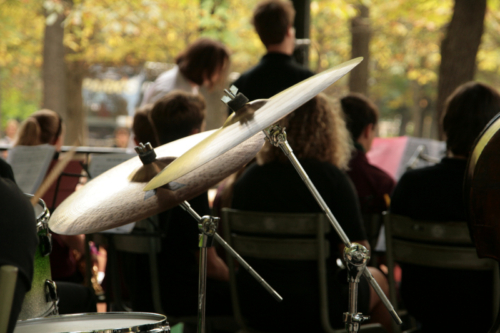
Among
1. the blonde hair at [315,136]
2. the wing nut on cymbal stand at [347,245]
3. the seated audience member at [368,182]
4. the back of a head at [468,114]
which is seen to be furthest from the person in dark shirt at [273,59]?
the wing nut on cymbal stand at [347,245]

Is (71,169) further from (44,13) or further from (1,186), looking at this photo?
(44,13)

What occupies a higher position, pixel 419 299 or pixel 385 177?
pixel 385 177

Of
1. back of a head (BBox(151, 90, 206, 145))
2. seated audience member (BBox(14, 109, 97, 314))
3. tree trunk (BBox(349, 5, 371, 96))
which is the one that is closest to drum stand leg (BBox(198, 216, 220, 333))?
seated audience member (BBox(14, 109, 97, 314))

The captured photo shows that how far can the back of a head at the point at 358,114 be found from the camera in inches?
150

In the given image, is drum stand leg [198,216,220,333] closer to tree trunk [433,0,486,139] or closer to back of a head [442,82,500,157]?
back of a head [442,82,500,157]

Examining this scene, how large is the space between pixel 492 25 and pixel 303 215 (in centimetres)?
1273

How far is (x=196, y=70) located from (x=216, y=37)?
4.42 m

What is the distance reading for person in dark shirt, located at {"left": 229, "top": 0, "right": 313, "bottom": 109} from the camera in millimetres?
3871

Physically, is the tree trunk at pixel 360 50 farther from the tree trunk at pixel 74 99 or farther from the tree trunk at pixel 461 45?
the tree trunk at pixel 74 99

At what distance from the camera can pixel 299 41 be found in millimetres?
4516

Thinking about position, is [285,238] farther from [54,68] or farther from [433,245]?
[54,68]

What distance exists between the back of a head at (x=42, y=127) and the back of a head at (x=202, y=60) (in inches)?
40.5

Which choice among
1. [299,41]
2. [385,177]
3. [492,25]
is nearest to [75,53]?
[492,25]

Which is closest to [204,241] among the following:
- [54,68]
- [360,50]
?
[360,50]
